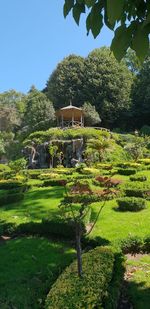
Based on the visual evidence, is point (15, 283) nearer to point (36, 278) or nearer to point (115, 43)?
point (36, 278)

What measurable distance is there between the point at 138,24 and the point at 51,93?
48690mm

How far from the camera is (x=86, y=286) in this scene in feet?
16.4

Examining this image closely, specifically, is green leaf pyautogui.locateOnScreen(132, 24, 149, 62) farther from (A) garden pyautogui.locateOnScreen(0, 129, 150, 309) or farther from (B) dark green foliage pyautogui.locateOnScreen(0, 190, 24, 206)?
(B) dark green foliage pyautogui.locateOnScreen(0, 190, 24, 206)

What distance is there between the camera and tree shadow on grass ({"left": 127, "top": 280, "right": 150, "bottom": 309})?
551 centimetres

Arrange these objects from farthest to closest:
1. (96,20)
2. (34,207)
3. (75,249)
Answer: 1. (34,207)
2. (75,249)
3. (96,20)

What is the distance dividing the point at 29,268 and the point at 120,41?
222 inches

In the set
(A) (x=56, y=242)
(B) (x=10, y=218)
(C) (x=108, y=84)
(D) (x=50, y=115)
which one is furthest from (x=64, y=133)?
(A) (x=56, y=242)

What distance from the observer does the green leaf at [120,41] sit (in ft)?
6.99

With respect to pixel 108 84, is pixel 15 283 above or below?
below

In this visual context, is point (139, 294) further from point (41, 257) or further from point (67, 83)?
point (67, 83)

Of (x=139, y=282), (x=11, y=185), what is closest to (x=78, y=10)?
(x=139, y=282)

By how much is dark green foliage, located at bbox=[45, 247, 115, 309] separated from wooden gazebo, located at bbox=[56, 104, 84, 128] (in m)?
33.1

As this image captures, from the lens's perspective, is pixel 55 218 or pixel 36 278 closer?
pixel 36 278

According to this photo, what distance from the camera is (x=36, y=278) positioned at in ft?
21.5
